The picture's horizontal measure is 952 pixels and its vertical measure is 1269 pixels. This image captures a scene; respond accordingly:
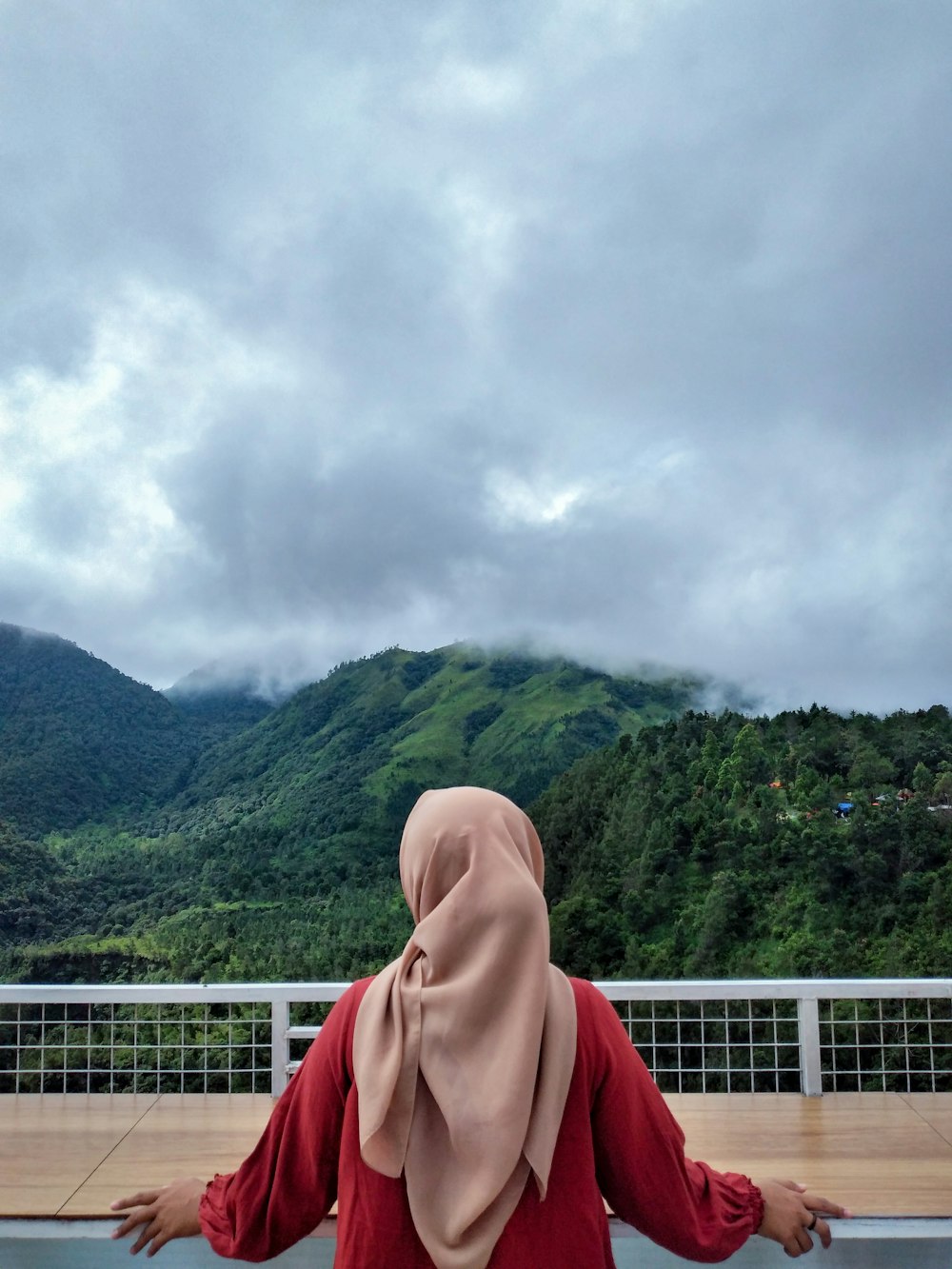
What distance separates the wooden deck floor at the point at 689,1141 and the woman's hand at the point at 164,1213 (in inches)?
58.8

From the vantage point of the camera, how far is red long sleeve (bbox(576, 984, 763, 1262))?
0.73 metres

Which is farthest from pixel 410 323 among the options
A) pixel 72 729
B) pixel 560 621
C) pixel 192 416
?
pixel 72 729

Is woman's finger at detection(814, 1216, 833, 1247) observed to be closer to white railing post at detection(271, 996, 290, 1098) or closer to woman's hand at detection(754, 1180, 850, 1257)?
woman's hand at detection(754, 1180, 850, 1257)

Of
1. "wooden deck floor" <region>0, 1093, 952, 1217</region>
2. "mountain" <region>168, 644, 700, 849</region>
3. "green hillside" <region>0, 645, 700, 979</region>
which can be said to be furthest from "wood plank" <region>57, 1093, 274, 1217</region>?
"mountain" <region>168, 644, 700, 849</region>

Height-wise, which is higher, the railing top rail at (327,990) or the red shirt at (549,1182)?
the red shirt at (549,1182)

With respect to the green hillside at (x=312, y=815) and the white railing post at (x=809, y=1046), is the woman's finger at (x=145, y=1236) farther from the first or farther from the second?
the green hillside at (x=312, y=815)

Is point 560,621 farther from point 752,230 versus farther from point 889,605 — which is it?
point 752,230

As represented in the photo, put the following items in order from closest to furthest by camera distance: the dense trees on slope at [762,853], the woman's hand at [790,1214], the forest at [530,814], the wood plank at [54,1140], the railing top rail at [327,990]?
the woman's hand at [790,1214], the wood plank at [54,1140], the railing top rail at [327,990], the dense trees on slope at [762,853], the forest at [530,814]

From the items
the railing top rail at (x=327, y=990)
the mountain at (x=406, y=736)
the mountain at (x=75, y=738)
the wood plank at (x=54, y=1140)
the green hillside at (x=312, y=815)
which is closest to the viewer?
the wood plank at (x=54, y=1140)

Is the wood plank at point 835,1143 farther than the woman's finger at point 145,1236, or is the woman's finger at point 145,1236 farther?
the wood plank at point 835,1143

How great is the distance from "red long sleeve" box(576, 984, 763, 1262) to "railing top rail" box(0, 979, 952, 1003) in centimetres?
161

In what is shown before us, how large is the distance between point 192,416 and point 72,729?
734cm

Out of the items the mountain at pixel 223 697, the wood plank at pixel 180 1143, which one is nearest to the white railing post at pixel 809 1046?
the wood plank at pixel 180 1143

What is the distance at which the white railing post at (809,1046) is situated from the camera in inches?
104
